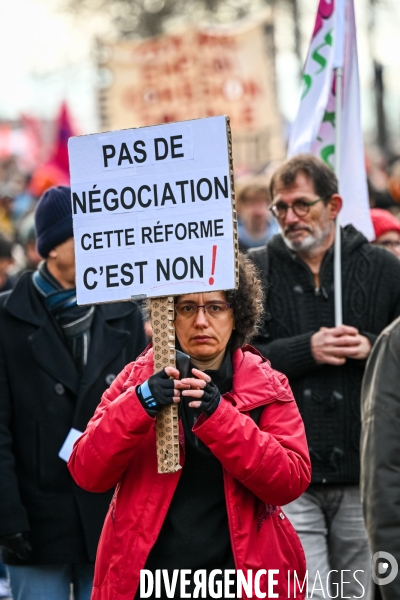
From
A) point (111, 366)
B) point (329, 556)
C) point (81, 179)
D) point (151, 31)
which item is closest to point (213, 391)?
point (81, 179)

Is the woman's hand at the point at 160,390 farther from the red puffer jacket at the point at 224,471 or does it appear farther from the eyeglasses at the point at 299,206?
the eyeglasses at the point at 299,206

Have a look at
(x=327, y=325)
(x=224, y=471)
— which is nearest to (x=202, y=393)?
(x=224, y=471)

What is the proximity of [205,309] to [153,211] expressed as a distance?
37 cm

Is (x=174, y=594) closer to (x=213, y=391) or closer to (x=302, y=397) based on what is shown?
(x=213, y=391)

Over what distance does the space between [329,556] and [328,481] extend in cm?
41

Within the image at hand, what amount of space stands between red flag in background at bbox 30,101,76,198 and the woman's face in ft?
24.7

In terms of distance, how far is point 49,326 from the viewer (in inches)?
189

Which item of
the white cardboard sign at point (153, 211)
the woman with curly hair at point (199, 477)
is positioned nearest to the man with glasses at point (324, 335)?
the woman with curly hair at point (199, 477)

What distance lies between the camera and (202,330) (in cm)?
372

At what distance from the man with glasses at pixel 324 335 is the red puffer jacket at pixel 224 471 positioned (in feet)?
4.42

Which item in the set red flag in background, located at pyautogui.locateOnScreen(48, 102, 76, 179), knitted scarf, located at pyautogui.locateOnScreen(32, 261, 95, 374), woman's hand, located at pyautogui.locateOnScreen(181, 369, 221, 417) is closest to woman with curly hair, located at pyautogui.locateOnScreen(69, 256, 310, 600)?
woman's hand, located at pyautogui.locateOnScreen(181, 369, 221, 417)

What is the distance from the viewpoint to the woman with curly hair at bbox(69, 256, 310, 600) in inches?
135

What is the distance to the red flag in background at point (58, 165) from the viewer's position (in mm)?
12461

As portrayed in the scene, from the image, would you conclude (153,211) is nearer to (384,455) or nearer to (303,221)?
(384,455)
